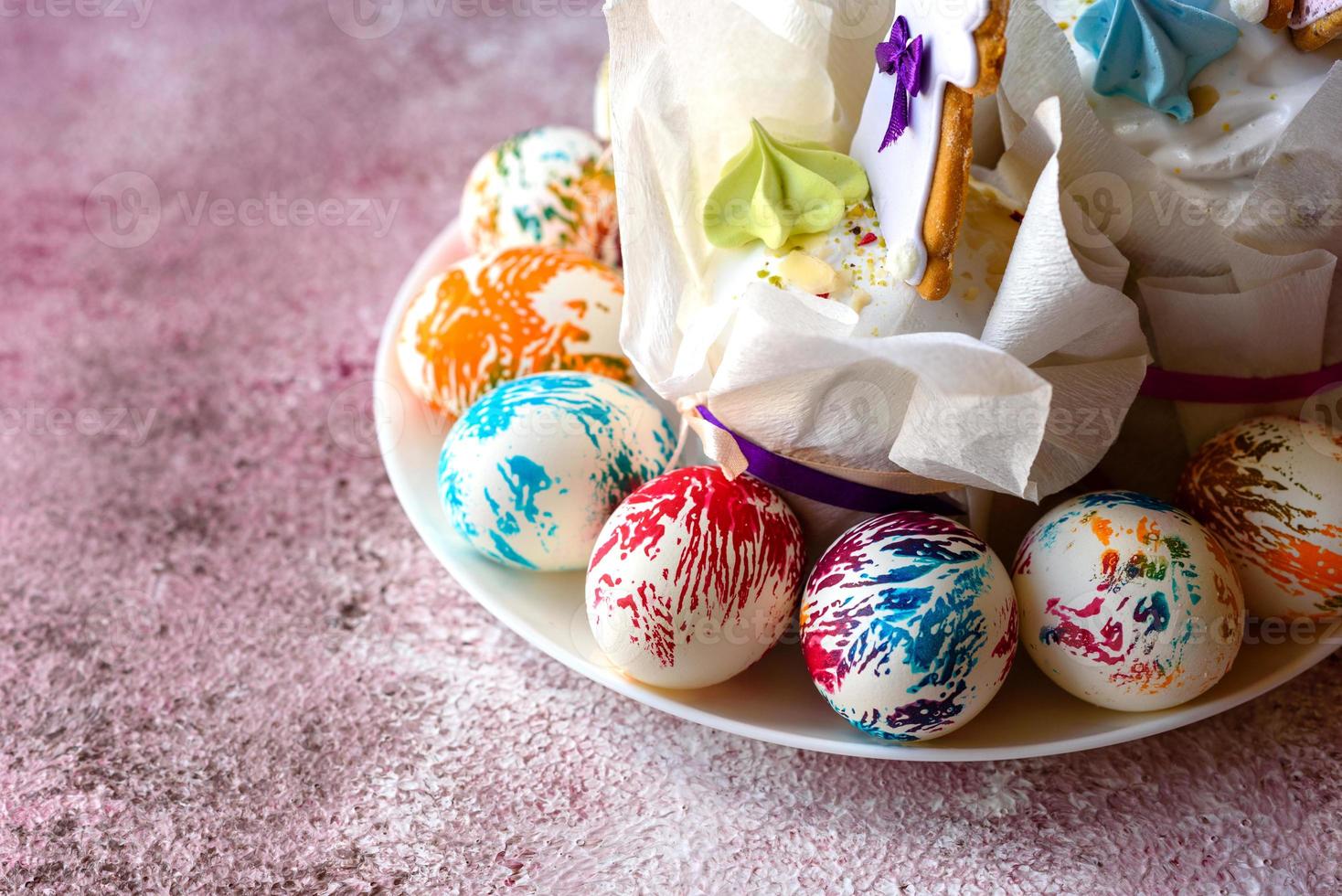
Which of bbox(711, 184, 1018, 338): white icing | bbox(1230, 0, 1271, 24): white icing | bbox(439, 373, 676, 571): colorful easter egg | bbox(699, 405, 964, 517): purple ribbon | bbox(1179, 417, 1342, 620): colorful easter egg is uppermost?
bbox(1230, 0, 1271, 24): white icing

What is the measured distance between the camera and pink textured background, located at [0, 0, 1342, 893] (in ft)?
2.44

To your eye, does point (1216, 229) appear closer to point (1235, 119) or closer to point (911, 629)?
point (1235, 119)

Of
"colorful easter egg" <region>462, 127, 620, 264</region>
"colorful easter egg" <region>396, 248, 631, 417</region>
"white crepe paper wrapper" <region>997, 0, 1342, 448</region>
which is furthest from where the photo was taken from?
"colorful easter egg" <region>462, 127, 620, 264</region>

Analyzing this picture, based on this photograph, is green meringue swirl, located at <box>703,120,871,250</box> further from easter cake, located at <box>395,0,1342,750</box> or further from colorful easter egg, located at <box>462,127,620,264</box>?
colorful easter egg, located at <box>462,127,620,264</box>

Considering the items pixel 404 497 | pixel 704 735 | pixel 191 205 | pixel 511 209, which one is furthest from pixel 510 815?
pixel 191 205

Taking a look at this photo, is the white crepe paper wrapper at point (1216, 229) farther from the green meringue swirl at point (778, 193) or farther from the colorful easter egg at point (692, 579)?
the colorful easter egg at point (692, 579)

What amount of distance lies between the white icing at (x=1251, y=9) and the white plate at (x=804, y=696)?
39 cm

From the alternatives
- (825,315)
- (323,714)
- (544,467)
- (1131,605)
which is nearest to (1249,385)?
(1131,605)

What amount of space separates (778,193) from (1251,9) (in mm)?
302

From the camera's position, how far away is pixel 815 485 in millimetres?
783

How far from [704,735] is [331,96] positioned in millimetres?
1048

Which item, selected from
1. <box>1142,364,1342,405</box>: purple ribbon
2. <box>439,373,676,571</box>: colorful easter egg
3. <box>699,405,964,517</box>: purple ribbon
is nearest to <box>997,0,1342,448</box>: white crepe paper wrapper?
<box>1142,364,1342,405</box>: purple ribbon

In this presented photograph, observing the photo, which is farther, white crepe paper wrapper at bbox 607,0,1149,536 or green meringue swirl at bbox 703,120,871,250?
green meringue swirl at bbox 703,120,871,250

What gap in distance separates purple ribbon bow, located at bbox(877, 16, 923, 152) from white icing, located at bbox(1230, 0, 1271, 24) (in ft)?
0.67
